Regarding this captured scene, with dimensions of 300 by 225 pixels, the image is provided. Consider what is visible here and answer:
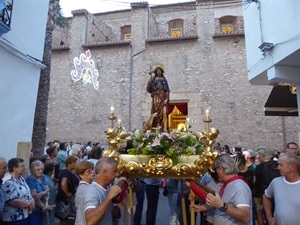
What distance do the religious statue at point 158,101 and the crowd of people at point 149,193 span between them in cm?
92

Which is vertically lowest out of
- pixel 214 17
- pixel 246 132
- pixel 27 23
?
pixel 246 132

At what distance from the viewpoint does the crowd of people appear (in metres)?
2.38

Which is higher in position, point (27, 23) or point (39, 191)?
point (27, 23)

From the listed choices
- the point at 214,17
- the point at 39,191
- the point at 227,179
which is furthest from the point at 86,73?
the point at 227,179

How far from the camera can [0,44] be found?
238 inches

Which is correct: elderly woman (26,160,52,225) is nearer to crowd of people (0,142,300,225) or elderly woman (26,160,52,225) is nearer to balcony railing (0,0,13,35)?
crowd of people (0,142,300,225)

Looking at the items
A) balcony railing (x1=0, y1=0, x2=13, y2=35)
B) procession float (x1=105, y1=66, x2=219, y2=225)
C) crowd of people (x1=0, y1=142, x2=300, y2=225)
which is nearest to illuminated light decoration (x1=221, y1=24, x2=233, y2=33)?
crowd of people (x1=0, y1=142, x2=300, y2=225)

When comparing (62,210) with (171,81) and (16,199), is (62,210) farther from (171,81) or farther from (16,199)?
(171,81)

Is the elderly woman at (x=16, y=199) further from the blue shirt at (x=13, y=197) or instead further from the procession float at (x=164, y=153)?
the procession float at (x=164, y=153)

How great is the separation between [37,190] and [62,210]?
0.49 metres

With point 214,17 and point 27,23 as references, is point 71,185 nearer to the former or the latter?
point 27,23

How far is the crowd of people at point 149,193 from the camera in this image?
238cm

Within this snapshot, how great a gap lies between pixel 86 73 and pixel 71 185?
1034cm

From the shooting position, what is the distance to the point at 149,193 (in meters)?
5.61
